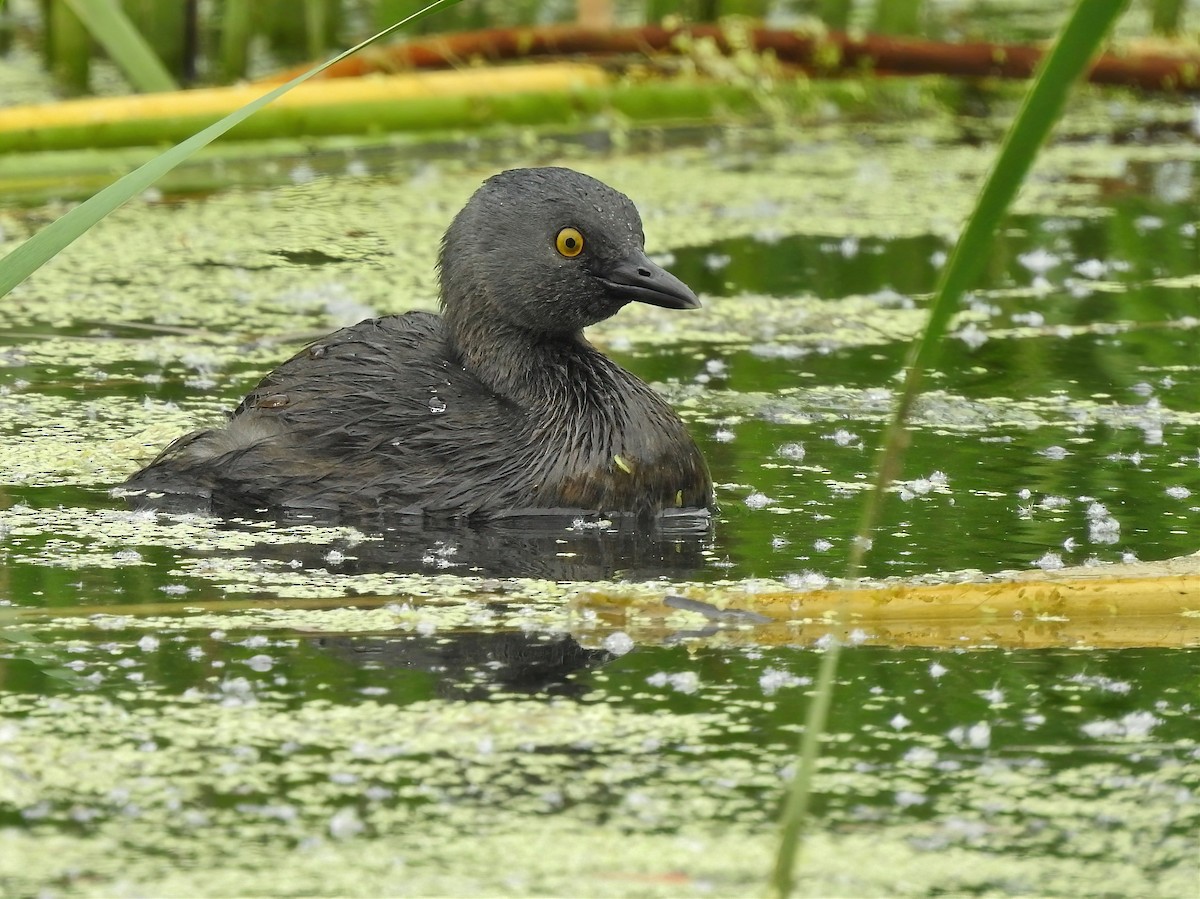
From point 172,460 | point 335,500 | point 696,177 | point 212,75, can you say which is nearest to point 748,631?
point 335,500

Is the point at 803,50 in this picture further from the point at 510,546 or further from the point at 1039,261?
the point at 510,546

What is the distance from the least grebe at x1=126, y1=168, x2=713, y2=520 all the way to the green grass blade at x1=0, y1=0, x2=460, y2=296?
5.11 ft

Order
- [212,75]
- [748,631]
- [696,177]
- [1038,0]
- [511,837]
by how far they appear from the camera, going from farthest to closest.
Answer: [1038,0] < [212,75] < [696,177] < [748,631] < [511,837]

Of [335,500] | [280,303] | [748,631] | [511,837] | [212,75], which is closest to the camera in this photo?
[511,837]

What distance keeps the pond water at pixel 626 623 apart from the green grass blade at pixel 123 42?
2.98 feet

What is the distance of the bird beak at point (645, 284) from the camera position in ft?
18.5

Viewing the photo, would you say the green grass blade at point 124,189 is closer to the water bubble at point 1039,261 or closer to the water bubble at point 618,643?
the water bubble at point 618,643

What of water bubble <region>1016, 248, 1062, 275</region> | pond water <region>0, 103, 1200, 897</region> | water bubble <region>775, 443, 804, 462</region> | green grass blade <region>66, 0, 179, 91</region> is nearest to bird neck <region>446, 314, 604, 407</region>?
pond water <region>0, 103, 1200, 897</region>

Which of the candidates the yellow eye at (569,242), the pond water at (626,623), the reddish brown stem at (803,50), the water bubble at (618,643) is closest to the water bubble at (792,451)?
the pond water at (626,623)

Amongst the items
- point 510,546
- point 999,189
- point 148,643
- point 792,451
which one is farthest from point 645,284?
point 999,189

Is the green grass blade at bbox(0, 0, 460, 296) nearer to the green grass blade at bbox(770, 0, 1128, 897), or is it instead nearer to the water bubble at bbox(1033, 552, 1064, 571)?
the green grass blade at bbox(770, 0, 1128, 897)

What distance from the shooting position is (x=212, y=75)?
11875 mm

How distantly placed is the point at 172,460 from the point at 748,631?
6.29ft

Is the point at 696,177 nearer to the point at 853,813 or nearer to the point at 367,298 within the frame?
the point at 367,298
